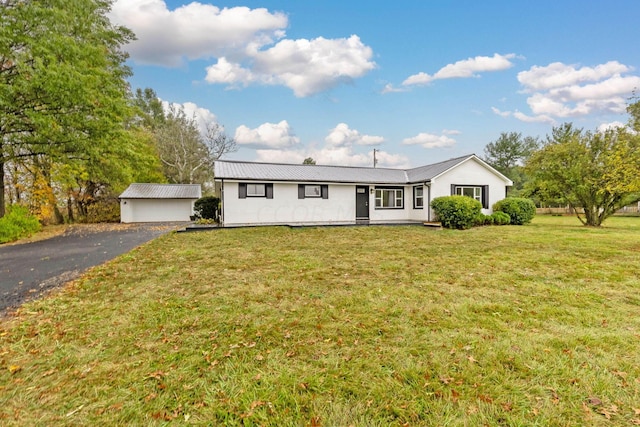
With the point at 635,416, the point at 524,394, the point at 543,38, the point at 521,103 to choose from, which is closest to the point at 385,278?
A: the point at 524,394

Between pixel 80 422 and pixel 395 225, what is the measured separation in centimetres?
1440

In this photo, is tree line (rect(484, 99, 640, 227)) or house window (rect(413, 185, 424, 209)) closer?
tree line (rect(484, 99, 640, 227))

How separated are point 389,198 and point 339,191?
3.41m

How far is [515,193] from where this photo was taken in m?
35.4

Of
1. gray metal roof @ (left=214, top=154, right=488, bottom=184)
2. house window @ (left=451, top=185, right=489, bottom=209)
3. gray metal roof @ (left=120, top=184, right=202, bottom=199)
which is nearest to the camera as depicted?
gray metal roof @ (left=214, top=154, right=488, bottom=184)

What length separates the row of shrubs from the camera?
45.3ft

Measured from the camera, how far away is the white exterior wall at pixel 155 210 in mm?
21531

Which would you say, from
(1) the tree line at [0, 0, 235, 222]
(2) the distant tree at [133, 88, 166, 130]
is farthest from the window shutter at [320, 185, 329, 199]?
(2) the distant tree at [133, 88, 166, 130]

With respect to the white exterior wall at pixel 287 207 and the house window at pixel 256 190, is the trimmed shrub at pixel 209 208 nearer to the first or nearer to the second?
the white exterior wall at pixel 287 207

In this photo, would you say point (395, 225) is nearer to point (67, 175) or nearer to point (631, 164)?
point (631, 164)

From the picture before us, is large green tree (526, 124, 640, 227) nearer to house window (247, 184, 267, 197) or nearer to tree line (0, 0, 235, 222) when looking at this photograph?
house window (247, 184, 267, 197)

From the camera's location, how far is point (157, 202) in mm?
22406

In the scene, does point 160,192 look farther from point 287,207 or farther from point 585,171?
point 585,171

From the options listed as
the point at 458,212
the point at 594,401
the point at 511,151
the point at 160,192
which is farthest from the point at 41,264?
the point at 511,151
